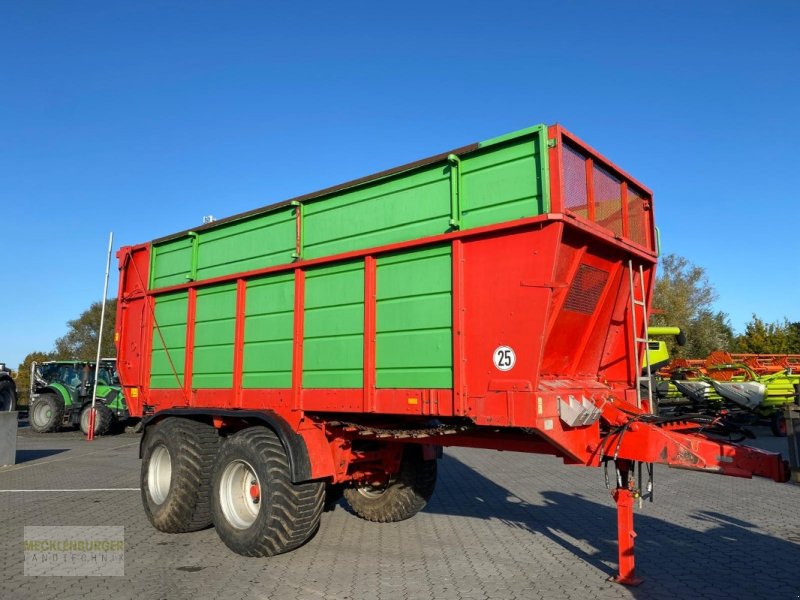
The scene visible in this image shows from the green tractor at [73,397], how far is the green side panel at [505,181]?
49.9 feet

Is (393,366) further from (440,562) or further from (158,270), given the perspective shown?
(158,270)

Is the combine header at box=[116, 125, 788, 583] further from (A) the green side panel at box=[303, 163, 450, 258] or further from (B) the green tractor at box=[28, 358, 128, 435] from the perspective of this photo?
(B) the green tractor at box=[28, 358, 128, 435]

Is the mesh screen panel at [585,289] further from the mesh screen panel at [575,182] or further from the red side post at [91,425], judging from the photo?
the red side post at [91,425]

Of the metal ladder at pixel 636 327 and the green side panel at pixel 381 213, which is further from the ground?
the green side panel at pixel 381 213

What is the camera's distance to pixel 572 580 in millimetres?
4836

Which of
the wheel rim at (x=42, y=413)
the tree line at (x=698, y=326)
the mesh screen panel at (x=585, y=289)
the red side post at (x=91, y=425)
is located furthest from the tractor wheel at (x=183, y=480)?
the tree line at (x=698, y=326)

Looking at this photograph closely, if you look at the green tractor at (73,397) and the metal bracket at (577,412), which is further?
the green tractor at (73,397)

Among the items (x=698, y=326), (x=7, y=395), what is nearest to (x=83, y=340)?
(x=7, y=395)

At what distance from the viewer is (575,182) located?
4.50m

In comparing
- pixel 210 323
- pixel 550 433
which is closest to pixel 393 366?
pixel 550 433

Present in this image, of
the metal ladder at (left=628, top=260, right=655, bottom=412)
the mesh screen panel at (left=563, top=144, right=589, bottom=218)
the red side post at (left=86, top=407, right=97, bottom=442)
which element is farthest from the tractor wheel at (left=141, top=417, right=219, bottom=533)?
the red side post at (left=86, top=407, right=97, bottom=442)

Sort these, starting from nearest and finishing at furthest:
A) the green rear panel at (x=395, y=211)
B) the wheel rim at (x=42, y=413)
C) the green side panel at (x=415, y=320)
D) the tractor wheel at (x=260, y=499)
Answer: the green rear panel at (x=395, y=211) < the green side panel at (x=415, y=320) < the tractor wheel at (x=260, y=499) < the wheel rim at (x=42, y=413)

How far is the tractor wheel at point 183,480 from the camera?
20.2 ft

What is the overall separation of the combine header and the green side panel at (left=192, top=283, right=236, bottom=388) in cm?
2
